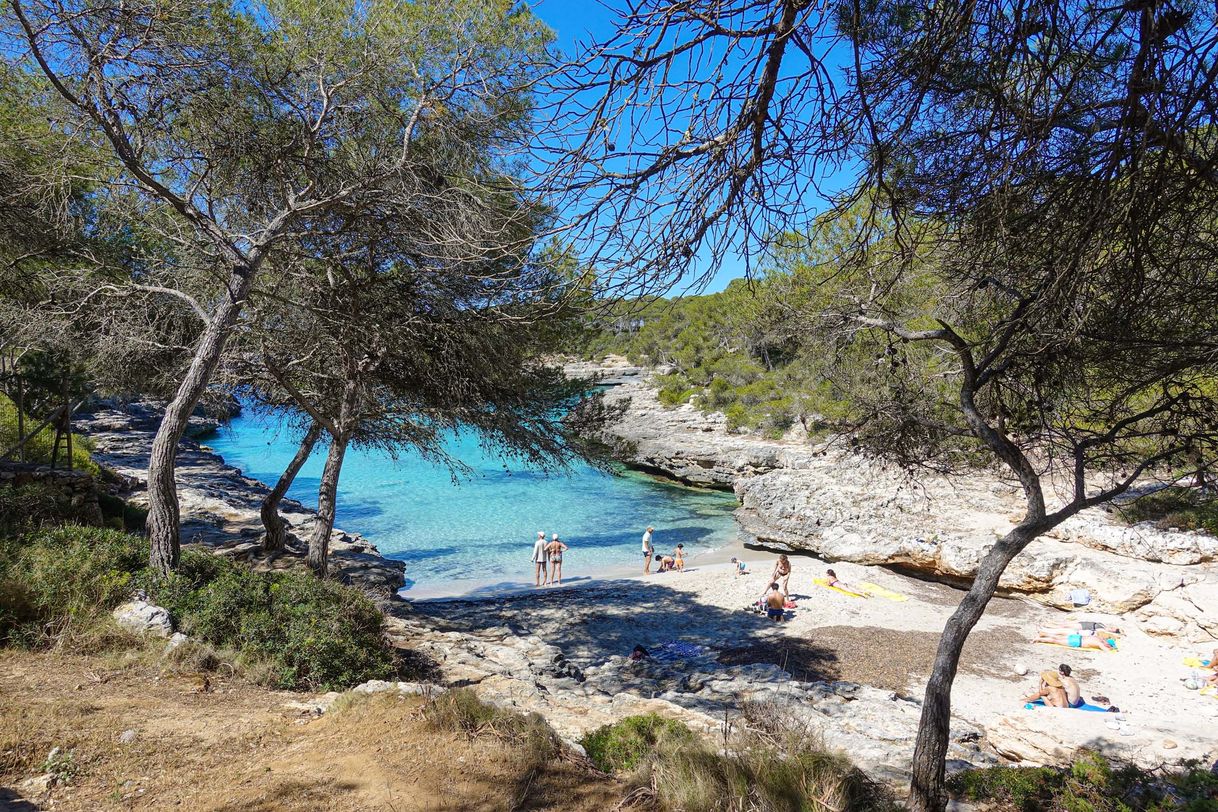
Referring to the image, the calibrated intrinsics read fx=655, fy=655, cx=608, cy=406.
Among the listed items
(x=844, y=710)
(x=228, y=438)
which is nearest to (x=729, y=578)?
(x=844, y=710)

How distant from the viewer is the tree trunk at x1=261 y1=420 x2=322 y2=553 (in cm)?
992

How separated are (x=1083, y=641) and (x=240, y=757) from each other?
492 inches

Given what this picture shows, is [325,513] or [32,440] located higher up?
[32,440]

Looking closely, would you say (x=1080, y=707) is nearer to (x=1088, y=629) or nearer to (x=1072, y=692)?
(x=1072, y=692)

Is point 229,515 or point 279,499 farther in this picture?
point 229,515

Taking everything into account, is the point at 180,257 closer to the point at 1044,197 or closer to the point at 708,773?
the point at 708,773

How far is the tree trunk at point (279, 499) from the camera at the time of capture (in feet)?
32.6

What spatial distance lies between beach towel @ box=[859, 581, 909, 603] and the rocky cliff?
151 centimetres

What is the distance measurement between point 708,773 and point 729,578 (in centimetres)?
1214

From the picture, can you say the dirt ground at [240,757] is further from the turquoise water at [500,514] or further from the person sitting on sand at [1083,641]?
the person sitting on sand at [1083,641]

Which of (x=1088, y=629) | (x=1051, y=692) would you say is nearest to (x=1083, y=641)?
(x=1088, y=629)

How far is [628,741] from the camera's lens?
4.38 meters

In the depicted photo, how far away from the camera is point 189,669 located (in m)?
5.01

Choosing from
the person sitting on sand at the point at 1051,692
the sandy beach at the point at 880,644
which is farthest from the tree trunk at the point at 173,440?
the person sitting on sand at the point at 1051,692
